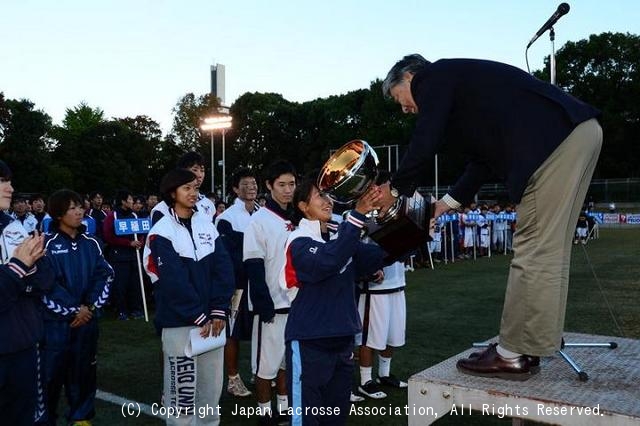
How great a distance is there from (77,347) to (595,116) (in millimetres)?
4495

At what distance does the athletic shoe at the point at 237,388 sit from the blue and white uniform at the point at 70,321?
1506 millimetres

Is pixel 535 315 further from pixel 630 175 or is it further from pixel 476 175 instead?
pixel 630 175

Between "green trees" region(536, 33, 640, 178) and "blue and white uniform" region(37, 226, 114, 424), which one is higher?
"green trees" region(536, 33, 640, 178)

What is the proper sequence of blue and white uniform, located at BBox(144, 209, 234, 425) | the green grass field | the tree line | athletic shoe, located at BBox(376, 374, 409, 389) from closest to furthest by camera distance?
blue and white uniform, located at BBox(144, 209, 234, 425) → the green grass field → athletic shoe, located at BBox(376, 374, 409, 389) → the tree line

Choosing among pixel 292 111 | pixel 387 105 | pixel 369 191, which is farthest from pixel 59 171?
pixel 369 191

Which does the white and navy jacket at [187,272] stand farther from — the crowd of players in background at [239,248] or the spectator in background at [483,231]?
the spectator in background at [483,231]

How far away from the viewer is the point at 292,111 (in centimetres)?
6738

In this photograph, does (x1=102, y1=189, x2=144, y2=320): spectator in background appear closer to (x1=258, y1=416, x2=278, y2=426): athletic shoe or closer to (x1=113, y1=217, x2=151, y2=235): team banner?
(x1=113, y1=217, x2=151, y2=235): team banner

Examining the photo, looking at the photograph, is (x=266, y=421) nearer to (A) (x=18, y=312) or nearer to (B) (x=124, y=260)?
(A) (x=18, y=312)

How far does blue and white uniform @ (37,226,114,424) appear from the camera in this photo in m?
4.82

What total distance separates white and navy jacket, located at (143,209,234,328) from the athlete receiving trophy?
52.8 inches

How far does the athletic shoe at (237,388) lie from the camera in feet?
20.0

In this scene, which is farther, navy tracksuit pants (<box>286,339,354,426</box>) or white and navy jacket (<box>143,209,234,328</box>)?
white and navy jacket (<box>143,209,234,328</box>)

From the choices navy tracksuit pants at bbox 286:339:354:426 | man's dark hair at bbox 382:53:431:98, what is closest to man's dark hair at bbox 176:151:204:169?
navy tracksuit pants at bbox 286:339:354:426
